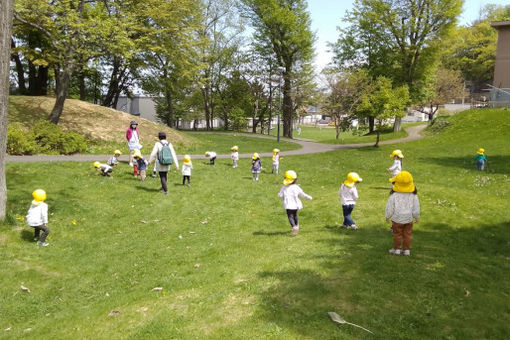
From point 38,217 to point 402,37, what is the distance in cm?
4531

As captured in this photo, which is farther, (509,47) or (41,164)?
(509,47)

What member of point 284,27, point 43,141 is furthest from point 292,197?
point 284,27

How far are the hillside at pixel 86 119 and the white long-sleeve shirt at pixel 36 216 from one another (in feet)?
54.2

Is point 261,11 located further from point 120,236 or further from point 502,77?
point 120,236

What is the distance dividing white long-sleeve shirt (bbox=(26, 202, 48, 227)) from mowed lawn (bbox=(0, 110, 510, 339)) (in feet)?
2.55

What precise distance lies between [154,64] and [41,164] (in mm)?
28477

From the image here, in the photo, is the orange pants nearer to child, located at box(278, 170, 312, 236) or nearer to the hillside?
child, located at box(278, 170, 312, 236)

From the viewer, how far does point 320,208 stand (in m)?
15.2

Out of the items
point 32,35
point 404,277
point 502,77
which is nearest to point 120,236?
point 404,277

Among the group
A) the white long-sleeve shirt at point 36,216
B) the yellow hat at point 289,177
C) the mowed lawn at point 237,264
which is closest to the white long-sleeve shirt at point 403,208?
the mowed lawn at point 237,264

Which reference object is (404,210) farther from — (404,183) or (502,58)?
(502,58)

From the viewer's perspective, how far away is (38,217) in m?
11.1

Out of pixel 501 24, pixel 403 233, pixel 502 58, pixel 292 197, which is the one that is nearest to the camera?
pixel 403 233

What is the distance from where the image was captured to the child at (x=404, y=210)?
9.06m
